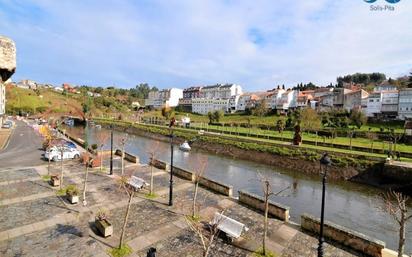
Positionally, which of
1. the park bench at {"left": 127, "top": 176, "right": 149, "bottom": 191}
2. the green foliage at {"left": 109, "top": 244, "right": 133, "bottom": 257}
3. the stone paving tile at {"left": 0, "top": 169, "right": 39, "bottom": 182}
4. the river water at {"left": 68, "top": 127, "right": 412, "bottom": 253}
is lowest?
the river water at {"left": 68, "top": 127, "right": 412, "bottom": 253}

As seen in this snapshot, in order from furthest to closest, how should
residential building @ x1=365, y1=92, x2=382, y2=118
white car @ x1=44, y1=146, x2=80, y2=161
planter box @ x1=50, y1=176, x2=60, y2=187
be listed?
residential building @ x1=365, y1=92, x2=382, y2=118
white car @ x1=44, y1=146, x2=80, y2=161
planter box @ x1=50, y1=176, x2=60, y2=187

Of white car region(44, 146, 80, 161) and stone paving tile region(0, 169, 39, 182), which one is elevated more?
white car region(44, 146, 80, 161)

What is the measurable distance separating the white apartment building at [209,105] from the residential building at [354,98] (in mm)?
47036

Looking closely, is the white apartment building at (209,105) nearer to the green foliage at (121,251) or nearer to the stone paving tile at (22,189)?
the stone paving tile at (22,189)

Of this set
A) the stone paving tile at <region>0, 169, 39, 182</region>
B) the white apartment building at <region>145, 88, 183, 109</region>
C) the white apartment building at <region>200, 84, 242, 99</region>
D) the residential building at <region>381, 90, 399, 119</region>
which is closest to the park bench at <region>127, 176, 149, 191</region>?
the stone paving tile at <region>0, 169, 39, 182</region>

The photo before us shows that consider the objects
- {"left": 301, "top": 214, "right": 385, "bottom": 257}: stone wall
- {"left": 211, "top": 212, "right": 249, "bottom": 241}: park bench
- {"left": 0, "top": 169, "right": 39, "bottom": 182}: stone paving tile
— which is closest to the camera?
{"left": 301, "top": 214, "right": 385, "bottom": 257}: stone wall

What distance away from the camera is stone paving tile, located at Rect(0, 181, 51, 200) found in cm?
1642

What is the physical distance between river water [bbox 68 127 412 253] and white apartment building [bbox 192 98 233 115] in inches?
3117

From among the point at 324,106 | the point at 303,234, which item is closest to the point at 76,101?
the point at 324,106

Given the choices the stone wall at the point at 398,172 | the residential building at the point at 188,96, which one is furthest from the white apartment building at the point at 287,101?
the stone wall at the point at 398,172

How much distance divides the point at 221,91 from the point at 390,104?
73221mm

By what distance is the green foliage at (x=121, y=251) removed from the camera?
10.3 m

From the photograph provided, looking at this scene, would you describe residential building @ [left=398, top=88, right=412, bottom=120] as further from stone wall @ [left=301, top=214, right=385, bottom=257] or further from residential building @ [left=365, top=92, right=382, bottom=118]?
stone wall @ [left=301, top=214, right=385, bottom=257]

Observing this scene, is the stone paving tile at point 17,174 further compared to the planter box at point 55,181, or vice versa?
the stone paving tile at point 17,174
